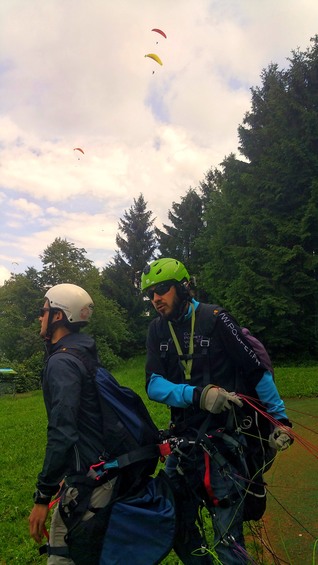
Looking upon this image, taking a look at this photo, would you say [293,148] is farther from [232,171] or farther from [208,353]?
[208,353]

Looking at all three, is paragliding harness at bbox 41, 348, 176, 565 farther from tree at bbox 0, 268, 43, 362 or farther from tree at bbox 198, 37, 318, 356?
tree at bbox 0, 268, 43, 362

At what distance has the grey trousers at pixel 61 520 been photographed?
8.01ft

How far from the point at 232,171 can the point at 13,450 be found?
2028 centimetres

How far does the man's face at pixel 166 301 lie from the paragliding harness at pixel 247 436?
0.79 feet

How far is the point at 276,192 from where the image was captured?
21016 millimetres

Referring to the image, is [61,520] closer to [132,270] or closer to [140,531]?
[140,531]

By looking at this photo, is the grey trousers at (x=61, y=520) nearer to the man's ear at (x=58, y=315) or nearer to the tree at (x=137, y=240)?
the man's ear at (x=58, y=315)

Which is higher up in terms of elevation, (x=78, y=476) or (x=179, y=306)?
(x=179, y=306)

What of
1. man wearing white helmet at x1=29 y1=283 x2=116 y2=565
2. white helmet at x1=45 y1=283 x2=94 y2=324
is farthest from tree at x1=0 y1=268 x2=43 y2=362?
man wearing white helmet at x1=29 y1=283 x2=116 y2=565

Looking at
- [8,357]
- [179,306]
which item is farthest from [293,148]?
[8,357]

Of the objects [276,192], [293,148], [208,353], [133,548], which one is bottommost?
[133,548]

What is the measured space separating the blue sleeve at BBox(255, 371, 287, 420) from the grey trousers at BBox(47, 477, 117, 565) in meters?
1.19

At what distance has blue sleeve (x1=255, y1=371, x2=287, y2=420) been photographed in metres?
2.87

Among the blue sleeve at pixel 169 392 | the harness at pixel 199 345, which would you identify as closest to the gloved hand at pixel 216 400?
the blue sleeve at pixel 169 392
